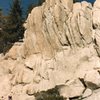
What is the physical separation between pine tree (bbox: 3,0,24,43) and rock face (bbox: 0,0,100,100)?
31.4 ft

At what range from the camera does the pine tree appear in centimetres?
7150

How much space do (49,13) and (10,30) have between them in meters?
16.8

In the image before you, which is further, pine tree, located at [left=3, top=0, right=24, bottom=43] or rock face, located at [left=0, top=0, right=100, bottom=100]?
pine tree, located at [left=3, top=0, right=24, bottom=43]

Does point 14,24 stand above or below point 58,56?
above

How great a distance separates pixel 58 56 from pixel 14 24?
21480 millimetres

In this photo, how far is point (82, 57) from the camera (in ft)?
163

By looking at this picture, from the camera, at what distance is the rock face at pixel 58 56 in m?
48.7

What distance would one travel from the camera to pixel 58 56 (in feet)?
174

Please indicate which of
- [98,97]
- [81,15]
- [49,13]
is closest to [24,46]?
[49,13]

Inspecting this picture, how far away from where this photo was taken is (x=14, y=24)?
72438mm

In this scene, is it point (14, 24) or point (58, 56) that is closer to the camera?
point (58, 56)

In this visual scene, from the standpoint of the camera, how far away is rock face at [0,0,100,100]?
48.7 meters

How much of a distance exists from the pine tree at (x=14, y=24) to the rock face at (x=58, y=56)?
31.4 feet

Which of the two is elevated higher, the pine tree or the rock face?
the pine tree
